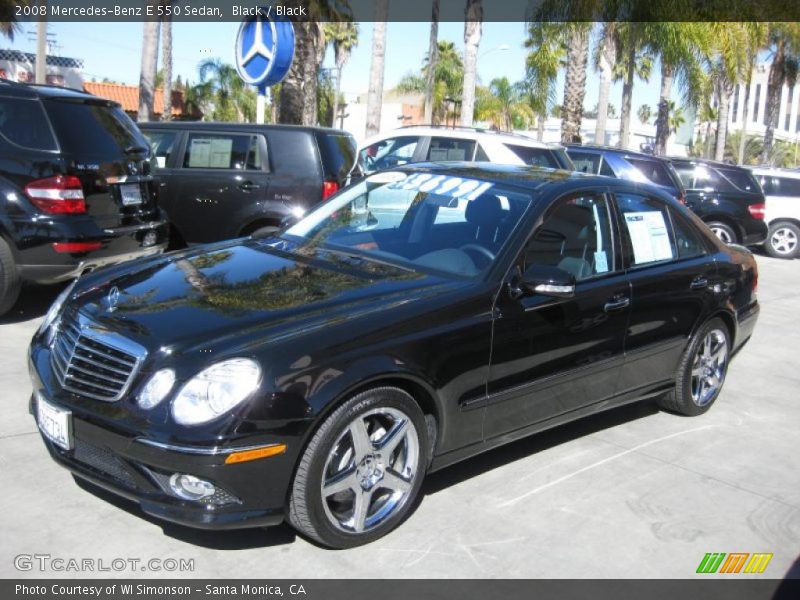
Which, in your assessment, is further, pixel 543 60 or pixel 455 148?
pixel 543 60

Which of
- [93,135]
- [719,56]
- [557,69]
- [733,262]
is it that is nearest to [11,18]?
[557,69]

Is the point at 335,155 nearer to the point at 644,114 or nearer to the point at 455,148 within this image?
the point at 455,148

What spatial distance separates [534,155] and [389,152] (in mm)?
1986

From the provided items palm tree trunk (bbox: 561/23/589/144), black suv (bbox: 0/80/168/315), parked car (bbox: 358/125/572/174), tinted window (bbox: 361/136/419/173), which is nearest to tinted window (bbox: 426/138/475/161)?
parked car (bbox: 358/125/572/174)

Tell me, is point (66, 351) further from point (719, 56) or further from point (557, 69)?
point (719, 56)

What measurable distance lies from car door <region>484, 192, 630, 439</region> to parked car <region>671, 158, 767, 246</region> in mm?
11123

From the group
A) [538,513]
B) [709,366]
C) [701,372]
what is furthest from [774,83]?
[538,513]

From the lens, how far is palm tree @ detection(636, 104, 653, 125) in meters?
103

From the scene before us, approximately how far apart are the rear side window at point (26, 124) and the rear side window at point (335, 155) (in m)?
2.98

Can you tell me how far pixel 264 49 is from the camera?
805 centimetres

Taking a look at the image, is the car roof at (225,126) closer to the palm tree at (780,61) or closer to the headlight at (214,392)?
the headlight at (214,392)

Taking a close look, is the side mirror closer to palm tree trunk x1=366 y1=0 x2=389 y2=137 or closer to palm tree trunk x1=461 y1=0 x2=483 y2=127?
palm tree trunk x1=366 y1=0 x2=389 y2=137

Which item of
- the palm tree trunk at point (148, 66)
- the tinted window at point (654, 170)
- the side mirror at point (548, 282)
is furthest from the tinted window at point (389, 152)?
the palm tree trunk at point (148, 66)
